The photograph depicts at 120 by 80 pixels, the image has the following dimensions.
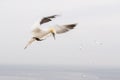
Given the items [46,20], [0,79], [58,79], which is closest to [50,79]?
[58,79]

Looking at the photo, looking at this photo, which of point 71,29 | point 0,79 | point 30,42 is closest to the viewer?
point 71,29

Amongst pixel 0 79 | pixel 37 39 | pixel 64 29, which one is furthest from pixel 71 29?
pixel 0 79

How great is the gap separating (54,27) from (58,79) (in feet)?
611

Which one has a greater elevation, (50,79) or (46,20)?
(50,79)

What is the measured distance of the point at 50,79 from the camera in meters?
194

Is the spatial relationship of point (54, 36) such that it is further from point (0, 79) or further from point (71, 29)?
point (0, 79)

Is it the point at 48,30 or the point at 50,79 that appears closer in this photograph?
the point at 48,30

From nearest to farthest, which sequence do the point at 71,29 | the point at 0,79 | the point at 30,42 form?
the point at 71,29, the point at 30,42, the point at 0,79

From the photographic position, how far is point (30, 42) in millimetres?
8125

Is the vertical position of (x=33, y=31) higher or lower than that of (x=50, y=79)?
lower

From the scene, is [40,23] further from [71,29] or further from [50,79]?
Answer: [50,79]

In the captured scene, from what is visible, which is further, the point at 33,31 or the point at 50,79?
the point at 50,79

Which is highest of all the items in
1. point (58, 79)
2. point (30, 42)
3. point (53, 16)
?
point (58, 79)

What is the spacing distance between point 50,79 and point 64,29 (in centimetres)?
18732
